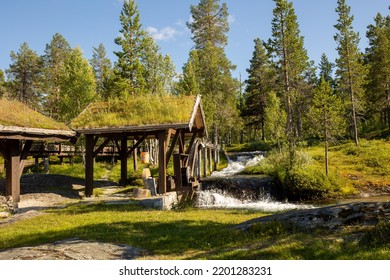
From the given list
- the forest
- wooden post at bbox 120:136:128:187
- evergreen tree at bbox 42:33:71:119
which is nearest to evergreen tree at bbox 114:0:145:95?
the forest

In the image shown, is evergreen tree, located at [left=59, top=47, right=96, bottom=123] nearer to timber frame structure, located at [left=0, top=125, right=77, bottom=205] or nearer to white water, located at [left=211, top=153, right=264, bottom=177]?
white water, located at [left=211, top=153, right=264, bottom=177]

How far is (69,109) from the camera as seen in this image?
3578cm

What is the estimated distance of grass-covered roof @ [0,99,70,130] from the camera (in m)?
15.2

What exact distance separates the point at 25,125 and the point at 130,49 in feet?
78.2

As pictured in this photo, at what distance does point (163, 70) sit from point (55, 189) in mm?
25309

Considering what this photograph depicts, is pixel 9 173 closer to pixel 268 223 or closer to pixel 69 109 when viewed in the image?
pixel 268 223

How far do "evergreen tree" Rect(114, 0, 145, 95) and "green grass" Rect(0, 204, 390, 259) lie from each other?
25898mm

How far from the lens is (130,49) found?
3747cm

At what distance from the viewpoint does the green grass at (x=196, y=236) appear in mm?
6605

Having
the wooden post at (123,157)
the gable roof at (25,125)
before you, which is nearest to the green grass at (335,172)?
the wooden post at (123,157)

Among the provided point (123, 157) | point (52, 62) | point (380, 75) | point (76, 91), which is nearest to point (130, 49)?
point (76, 91)

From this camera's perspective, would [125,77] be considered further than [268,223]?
Yes

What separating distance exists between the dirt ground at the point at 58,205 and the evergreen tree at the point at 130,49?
16.1m
